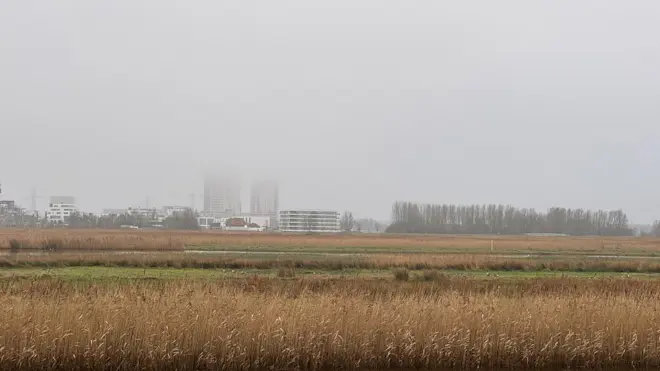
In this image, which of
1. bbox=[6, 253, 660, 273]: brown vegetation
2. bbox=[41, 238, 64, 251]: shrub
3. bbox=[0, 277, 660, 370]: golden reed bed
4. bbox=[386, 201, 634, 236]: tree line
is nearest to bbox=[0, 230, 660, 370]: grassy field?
bbox=[0, 277, 660, 370]: golden reed bed

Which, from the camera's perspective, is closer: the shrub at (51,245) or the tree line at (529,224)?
the shrub at (51,245)

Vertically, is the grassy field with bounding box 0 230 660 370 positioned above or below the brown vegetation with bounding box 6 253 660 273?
above

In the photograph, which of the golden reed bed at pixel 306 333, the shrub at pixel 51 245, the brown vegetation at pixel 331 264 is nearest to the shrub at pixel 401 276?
the brown vegetation at pixel 331 264

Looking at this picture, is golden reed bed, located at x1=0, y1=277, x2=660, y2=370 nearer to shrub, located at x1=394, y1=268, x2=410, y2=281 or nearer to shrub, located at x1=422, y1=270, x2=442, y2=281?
shrub, located at x1=422, y1=270, x2=442, y2=281

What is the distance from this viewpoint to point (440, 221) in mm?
199125

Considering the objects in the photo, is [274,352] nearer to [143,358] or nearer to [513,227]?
[143,358]

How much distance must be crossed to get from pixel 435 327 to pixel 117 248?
4392cm

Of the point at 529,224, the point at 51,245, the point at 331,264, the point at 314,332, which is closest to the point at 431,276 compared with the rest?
the point at 331,264

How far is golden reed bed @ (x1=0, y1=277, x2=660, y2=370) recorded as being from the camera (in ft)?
36.1

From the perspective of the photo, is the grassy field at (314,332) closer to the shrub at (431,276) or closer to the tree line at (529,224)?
the shrub at (431,276)

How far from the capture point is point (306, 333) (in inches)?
469

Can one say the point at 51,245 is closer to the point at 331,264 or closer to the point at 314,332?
the point at 331,264

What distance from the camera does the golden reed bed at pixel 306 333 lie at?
11008 millimetres

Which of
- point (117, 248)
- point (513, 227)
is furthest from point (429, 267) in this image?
point (513, 227)
